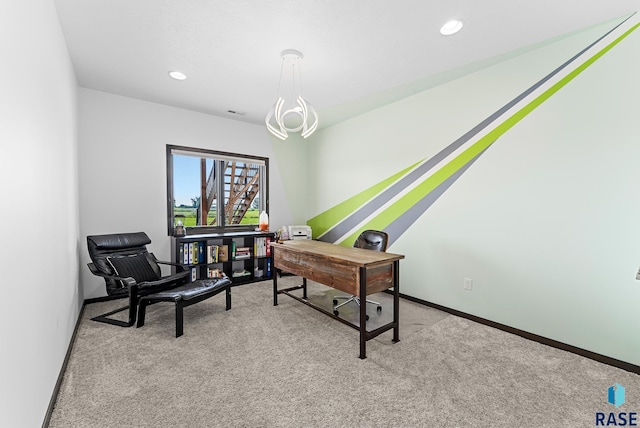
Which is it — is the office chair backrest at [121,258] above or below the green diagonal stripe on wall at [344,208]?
below

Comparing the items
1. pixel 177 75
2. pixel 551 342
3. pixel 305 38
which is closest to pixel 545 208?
pixel 551 342

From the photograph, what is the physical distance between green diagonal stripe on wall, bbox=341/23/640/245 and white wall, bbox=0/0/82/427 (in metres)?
3.58

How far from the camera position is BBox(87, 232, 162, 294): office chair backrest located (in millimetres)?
3066

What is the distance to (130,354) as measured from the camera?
236cm

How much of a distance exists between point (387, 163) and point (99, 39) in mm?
3459

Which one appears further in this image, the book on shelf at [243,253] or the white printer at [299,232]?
the white printer at [299,232]

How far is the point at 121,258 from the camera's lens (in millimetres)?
3279

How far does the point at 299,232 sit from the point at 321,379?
10.4ft

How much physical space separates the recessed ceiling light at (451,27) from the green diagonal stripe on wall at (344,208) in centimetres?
155

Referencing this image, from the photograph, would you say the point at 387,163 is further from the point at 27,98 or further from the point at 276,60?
the point at 27,98

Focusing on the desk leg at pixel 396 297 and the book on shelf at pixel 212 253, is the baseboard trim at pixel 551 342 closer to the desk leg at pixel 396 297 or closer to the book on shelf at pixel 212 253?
the desk leg at pixel 396 297

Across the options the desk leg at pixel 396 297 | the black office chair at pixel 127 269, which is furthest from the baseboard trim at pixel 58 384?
the desk leg at pixel 396 297

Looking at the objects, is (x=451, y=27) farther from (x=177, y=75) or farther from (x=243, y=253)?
(x=243, y=253)

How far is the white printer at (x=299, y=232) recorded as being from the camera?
5004 millimetres
